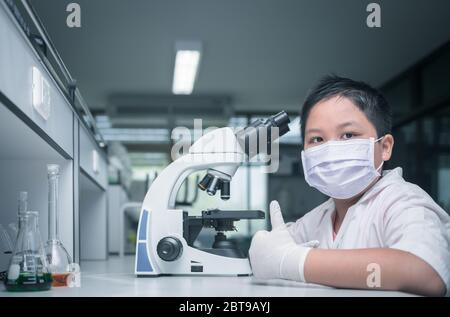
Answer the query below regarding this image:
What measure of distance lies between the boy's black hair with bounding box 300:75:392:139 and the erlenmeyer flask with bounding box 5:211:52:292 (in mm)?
736

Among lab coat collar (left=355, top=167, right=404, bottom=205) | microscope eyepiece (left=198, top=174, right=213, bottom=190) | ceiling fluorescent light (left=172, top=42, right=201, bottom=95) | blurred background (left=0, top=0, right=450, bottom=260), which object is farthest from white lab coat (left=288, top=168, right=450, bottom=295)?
ceiling fluorescent light (left=172, top=42, right=201, bottom=95)

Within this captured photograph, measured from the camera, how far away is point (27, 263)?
3.53 feet

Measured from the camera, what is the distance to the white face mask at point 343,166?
1324mm

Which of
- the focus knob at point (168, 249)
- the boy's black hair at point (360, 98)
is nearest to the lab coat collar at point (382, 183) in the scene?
the boy's black hair at point (360, 98)

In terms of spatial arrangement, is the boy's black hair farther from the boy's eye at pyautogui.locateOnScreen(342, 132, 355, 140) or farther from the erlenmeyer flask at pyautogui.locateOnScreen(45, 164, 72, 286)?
the erlenmeyer flask at pyautogui.locateOnScreen(45, 164, 72, 286)

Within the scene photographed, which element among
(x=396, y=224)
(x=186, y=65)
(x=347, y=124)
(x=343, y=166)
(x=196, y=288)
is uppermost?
(x=186, y=65)

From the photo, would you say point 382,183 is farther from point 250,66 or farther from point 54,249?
point 250,66

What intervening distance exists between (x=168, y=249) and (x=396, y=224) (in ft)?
1.88

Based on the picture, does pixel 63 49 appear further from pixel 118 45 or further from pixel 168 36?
pixel 168 36

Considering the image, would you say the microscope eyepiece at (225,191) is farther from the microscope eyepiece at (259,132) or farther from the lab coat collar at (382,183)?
the lab coat collar at (382,183)

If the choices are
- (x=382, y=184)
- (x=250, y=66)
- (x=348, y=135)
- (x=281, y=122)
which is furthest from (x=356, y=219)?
(x=250, y=66)

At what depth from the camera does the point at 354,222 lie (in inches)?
50.4

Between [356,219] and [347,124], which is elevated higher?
[347,124]
